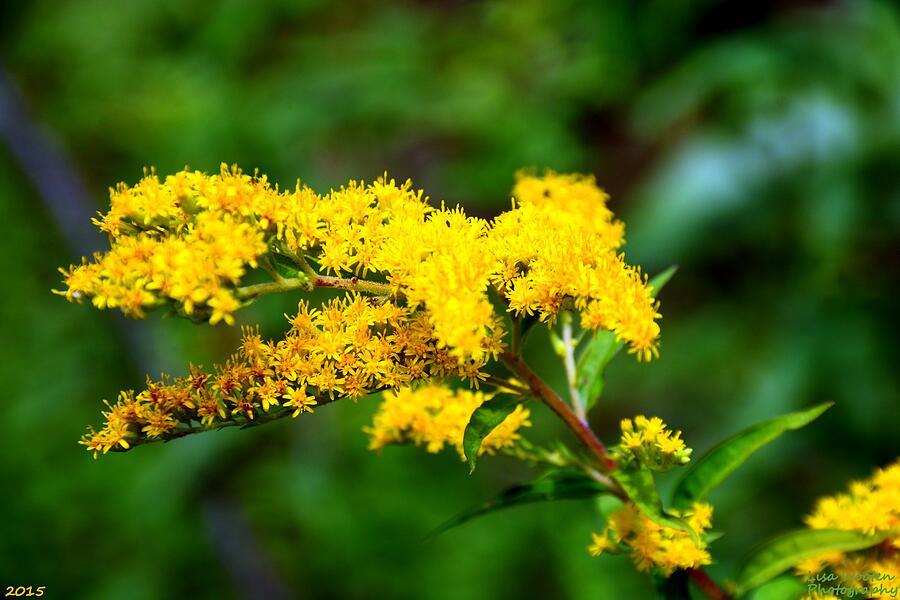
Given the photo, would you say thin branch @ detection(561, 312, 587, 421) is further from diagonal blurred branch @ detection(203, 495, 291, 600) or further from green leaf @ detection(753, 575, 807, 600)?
diagonal blurred branch @ detection(203, 495, 291, 600)

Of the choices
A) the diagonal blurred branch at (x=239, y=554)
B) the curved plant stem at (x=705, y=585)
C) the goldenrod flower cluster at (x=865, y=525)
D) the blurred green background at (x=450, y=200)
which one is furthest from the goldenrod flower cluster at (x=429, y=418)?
the diagonal blurred branch at (x=239, y=554)

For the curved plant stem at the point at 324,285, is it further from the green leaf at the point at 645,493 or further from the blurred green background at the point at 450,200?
the blurred green background at the point at 450,200

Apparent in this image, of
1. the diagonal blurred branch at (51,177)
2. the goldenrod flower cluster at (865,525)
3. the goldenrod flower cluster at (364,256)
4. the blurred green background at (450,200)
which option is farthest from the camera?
the diagonal blurred branch at (51,177)

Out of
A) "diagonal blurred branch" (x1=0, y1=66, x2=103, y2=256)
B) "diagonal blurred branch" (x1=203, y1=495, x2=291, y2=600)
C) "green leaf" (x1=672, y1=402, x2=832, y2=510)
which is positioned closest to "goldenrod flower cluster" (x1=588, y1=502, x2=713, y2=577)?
"green leaf" (x1=672, y1=402, x2=832, y2=510)

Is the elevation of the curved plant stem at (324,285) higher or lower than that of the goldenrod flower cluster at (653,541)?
higher

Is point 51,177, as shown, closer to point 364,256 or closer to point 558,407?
point 364,256

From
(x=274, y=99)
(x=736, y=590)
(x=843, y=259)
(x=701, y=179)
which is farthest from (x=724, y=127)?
(x=736, y=590)

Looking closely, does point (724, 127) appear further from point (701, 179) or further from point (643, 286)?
point (643, 286)
